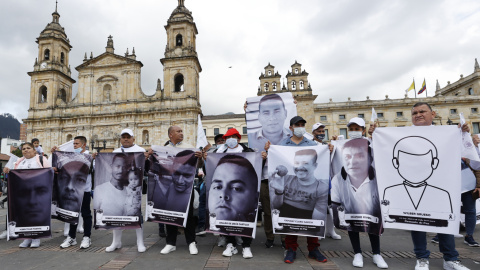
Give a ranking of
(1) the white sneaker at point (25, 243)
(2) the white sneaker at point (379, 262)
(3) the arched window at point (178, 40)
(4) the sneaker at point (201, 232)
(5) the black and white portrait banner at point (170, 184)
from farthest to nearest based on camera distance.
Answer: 1. (3) the arched window at point (178, 40)
2. (4) the sneaker at point (201, 232)
3. (1) the white sneaker at point (25, 243)
4. (5) the black and white portrait banner at point (170, 184)
5. (2) the white sneaker at point (379, 262)

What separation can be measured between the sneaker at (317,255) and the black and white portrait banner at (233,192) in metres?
0.93

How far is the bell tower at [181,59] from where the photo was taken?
1395 inches

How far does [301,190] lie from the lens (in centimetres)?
409

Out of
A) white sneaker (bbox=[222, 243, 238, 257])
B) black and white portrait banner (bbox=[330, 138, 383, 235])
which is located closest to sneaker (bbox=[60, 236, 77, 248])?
white sneaker (bbox=[222, 243, 238, 257])

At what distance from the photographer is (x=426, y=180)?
3.55 metres

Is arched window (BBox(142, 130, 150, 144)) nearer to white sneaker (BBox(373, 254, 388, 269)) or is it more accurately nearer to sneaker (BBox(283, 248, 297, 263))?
sneaker (BBox(283, 248, 297, 263))

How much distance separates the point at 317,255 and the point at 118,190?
3462mm

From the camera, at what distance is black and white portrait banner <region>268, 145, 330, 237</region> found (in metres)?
3.98

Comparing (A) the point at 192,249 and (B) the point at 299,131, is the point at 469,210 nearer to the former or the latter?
(B) the point at 299,131

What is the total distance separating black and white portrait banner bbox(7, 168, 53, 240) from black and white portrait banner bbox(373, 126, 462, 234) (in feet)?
18.9

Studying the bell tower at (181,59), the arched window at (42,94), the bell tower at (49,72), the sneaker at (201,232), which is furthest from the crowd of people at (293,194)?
the arched window at (42,94)

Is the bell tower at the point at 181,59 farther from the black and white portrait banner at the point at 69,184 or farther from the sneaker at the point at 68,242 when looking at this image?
the sneaker at the point at 68,242

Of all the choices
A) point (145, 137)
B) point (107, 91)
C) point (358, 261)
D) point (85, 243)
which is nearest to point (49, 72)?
point (107, 91)

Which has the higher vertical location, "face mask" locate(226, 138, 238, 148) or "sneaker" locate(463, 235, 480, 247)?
"face mask" locate(226, 138, 238, 148)
